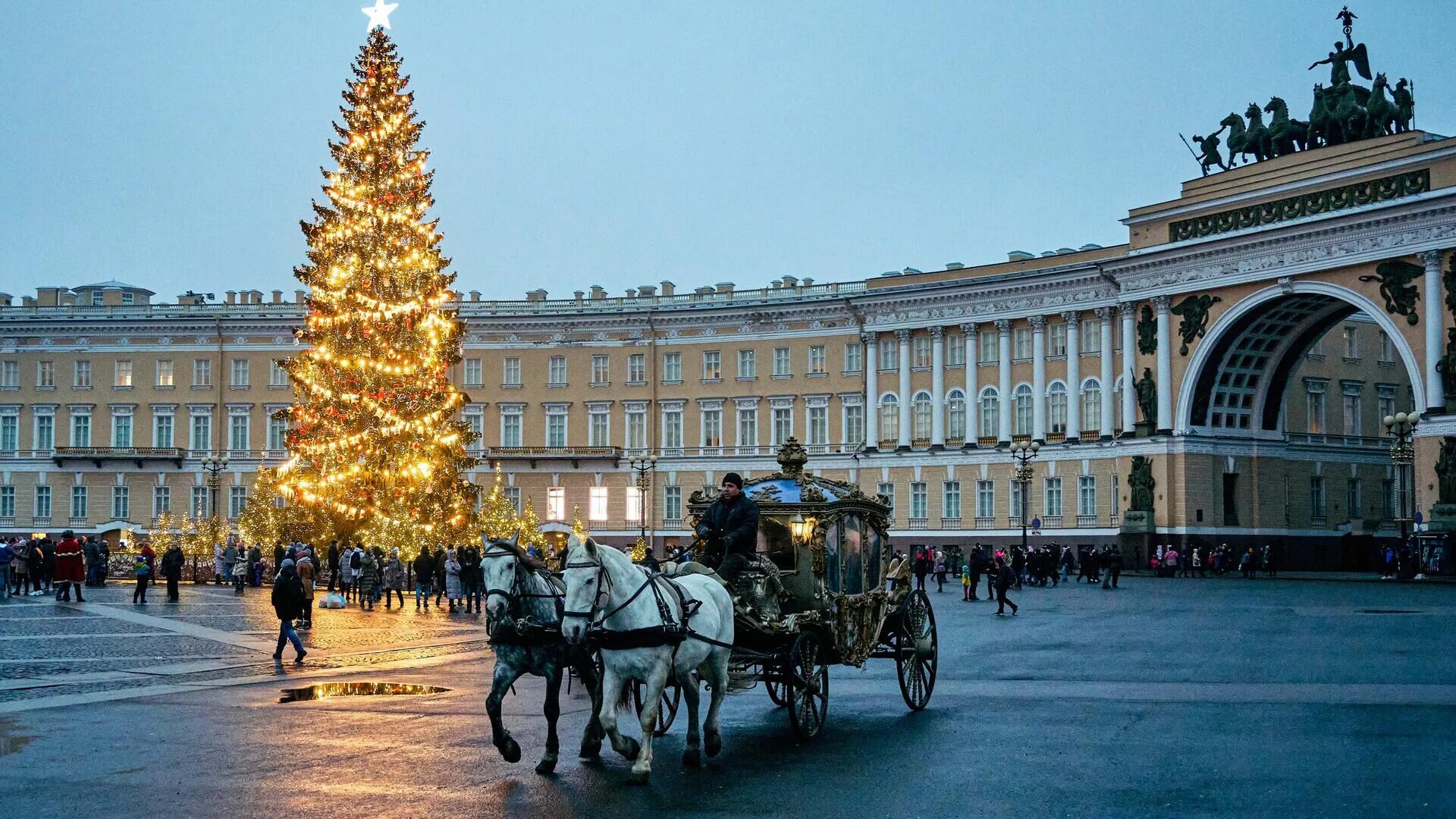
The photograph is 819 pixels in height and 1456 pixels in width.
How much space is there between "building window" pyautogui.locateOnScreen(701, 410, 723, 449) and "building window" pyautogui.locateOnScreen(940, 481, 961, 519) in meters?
12.9

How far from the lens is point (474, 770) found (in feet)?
39.0

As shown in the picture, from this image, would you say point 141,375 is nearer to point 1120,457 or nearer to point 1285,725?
point 1120,457

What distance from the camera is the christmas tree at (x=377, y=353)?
39844 mm

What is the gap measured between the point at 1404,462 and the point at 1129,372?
15401mm

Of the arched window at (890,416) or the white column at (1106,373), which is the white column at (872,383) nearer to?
the arched window at (890,416)

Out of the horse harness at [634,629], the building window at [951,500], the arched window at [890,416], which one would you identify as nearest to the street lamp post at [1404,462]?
the building window at [951,500]

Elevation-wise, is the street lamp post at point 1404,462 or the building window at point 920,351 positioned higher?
the building window at point 920,351

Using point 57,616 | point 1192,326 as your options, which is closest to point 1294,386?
point 1192,326

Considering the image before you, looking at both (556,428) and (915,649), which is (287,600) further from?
(556,428)

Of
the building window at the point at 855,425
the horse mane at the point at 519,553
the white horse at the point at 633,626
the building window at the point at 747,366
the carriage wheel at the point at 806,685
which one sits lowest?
the carriage wheel at the point at 806,685

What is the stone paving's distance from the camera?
34.6 feet

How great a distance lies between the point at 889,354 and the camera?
75.1 m

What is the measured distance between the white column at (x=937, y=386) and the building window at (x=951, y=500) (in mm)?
2092

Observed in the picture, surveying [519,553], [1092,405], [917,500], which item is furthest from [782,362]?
[519,553]
